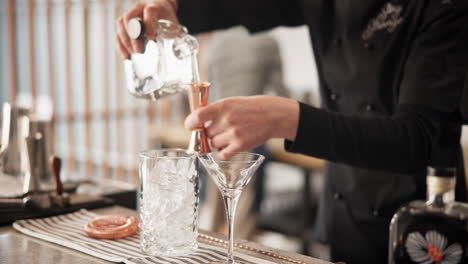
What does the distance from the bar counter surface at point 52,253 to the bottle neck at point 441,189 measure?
25 centimetres

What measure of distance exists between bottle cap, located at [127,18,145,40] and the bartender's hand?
0.08ft

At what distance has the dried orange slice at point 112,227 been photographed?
1.23m

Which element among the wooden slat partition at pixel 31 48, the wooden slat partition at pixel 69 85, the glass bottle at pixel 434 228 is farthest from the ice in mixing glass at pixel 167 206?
the wooden slat partition at pixel 69 85

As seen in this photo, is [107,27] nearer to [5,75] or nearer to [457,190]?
[5,75]

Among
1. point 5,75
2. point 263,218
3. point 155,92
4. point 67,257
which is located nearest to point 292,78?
point 263,218

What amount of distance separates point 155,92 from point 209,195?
2.49 meters

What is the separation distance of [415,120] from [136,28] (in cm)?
70

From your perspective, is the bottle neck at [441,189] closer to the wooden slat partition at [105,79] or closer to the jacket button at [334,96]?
the jacket button at [334,96]

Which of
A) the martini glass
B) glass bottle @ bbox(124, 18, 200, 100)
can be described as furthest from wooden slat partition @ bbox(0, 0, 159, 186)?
the martini glass

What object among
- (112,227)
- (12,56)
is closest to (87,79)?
(12,56)

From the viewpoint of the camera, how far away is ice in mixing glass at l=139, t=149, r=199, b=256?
1129 millimetres

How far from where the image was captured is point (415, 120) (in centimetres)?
134

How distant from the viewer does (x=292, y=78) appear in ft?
17.1

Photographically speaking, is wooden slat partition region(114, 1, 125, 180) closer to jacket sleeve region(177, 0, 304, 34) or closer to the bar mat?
jacket sleeve region(177, 0, 304, 34)
